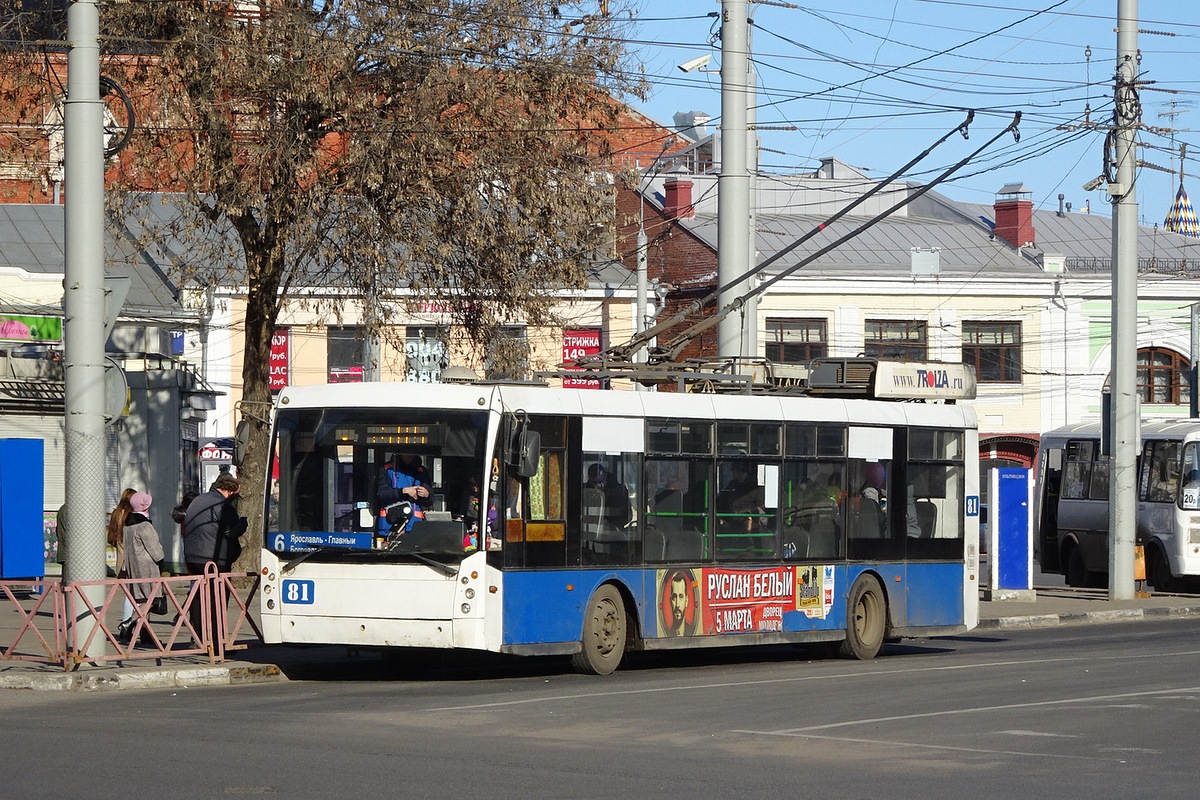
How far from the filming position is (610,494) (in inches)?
628

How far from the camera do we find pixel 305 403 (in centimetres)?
1534

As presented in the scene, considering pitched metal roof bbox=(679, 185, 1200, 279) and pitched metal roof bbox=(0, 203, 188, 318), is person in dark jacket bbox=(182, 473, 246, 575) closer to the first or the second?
pitched metal roof bbox=(0, 203, 188, 318)

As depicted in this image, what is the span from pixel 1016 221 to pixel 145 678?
48011 millimetres

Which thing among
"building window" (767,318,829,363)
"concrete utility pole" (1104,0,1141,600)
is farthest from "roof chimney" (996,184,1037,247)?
"concrete utility pole" (1104,0,1141,600)

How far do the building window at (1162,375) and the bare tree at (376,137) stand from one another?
122 feet

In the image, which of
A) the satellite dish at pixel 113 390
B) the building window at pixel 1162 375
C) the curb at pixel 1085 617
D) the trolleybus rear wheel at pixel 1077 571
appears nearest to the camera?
the satellite dish at pixel 113 390

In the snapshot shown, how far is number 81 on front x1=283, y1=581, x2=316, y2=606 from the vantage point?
1493cm

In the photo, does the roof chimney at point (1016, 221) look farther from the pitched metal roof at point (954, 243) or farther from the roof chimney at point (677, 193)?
the roof chimney at point (677, 193)

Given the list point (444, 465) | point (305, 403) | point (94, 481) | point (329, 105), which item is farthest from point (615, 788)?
point (329, 105)

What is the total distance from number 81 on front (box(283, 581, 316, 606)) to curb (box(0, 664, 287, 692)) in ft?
2.78

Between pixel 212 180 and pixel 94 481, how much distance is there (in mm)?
5758

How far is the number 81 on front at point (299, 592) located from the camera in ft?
49.0

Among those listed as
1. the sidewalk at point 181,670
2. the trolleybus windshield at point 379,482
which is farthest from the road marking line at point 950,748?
the sidewalk at point 181,670

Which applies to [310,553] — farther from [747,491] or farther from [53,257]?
[53,257]
